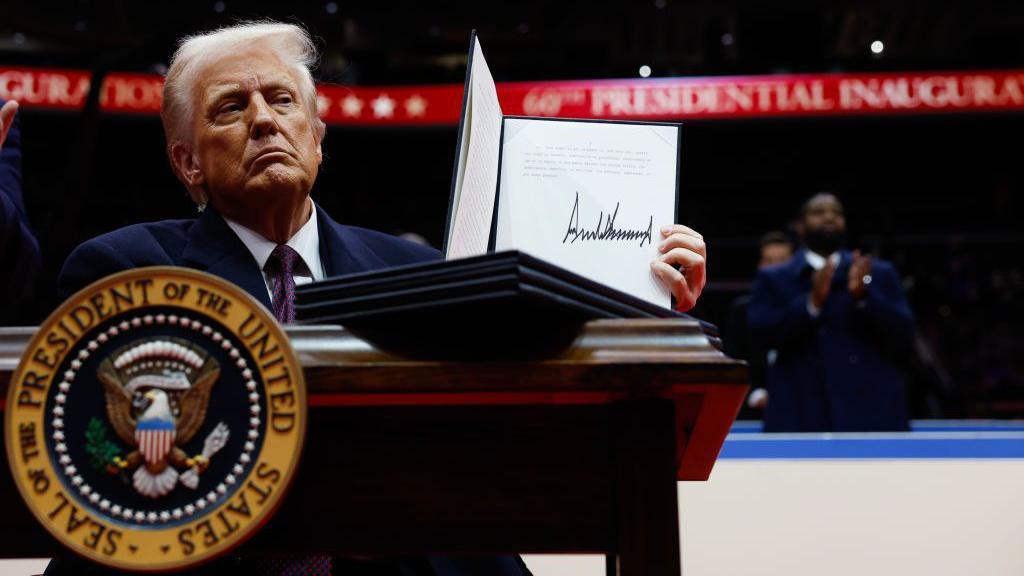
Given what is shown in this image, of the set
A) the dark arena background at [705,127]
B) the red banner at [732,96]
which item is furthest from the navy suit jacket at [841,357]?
the red banner at [732,96]

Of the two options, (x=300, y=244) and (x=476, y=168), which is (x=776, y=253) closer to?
(x=300, y=244)

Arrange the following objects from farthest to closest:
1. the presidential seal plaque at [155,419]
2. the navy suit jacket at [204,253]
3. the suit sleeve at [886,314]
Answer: the suit sleeve at [886,314], the navy suit jacket at [204,253], the presidential seal plaque at [155,419]

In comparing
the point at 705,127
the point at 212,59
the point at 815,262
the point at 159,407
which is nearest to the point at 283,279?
the point at 212,59

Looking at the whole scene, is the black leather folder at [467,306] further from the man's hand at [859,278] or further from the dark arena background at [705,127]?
the dark arena background at [705,127]

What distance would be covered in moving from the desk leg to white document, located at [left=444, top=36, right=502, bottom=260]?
0.27 metres

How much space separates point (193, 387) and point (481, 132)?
0.34 m

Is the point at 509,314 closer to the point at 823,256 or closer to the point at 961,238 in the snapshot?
the point at 823,256

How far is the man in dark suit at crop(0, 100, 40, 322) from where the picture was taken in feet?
4.07

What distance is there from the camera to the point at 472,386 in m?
0.51

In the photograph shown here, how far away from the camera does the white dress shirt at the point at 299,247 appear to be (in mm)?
1053

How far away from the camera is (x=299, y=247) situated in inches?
43.7

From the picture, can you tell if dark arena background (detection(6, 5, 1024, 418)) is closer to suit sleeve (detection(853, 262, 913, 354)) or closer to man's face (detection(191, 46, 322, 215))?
suit sleeve (detection(853, 262, 913, 354))

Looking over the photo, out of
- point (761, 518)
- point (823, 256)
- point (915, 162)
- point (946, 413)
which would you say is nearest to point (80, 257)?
point (761, 518)

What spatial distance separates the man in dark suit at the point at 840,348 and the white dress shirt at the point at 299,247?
1846 millimetres
